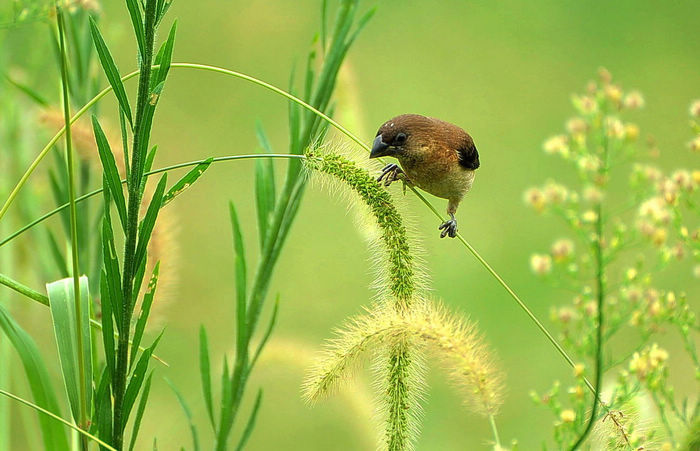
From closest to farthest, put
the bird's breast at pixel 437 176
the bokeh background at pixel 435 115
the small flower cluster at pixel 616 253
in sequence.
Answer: the small flower cluster at pixel 616 253
the bird's breast at pixel 437 176
the bokeh background at pixel 435 115

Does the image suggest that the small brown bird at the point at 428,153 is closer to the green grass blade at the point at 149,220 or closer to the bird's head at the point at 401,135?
the bird's head at the point at 401,135

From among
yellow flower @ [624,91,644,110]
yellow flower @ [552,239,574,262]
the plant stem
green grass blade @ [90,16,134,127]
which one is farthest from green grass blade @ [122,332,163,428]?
yellow flower @ [624,91,644,110]

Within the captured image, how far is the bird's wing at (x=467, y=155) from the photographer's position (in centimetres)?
93

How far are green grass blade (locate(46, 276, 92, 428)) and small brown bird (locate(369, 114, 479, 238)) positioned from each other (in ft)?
1.21

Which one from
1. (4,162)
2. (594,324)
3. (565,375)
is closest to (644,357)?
(594,324)

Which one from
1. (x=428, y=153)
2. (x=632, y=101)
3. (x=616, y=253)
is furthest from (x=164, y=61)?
(x=632, y=101)

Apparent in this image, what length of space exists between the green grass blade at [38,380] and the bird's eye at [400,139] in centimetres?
44

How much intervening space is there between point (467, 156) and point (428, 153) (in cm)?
7

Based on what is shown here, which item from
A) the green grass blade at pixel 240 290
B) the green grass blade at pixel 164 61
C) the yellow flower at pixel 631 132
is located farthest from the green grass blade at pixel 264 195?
the yellow flower at pixel 631 132

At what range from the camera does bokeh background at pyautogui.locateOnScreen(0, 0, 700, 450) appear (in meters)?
2.27

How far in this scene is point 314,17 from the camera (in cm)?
295

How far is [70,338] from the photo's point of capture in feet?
1.88

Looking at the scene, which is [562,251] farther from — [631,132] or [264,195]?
[264,195]

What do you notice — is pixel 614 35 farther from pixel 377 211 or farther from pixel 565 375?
pixel 377 211
